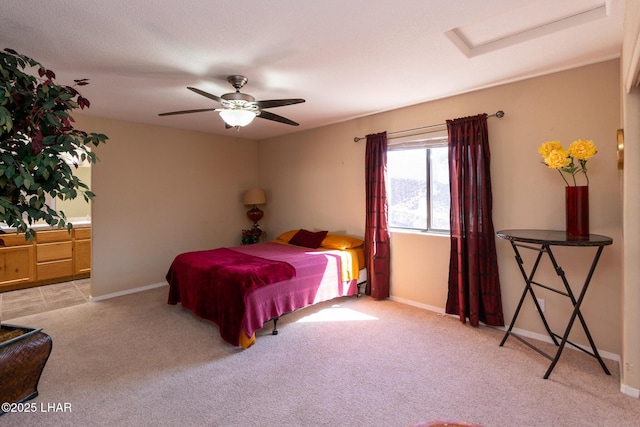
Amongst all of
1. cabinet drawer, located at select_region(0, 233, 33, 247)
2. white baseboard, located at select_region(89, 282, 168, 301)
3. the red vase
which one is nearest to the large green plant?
white baseboard, located at select_region(89, 282, 168, 301)

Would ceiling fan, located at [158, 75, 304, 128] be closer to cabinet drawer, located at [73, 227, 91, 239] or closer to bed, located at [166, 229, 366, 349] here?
bed, located at [166, 229, 366, 349]

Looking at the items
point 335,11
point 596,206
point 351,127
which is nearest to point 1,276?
point 351,127

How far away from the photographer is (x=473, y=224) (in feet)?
10.3

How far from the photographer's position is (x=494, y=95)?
3.11m

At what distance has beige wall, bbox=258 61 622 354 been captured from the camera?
8.34ft

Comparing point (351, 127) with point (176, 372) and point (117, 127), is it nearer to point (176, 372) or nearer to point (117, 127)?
point (117, 127)

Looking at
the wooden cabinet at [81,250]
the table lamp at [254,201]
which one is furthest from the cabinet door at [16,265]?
the table lamp at [254,201]

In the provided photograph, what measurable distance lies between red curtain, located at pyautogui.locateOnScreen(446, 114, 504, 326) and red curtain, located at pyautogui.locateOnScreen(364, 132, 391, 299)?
2.77 ft

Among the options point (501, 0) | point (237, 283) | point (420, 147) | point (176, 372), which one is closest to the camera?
Result: point (501, 0)

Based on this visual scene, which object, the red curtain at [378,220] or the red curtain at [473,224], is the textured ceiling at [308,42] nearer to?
the red curtain at [473,224]

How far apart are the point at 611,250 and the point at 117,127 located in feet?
18.2

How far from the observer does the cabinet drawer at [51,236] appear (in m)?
4.66

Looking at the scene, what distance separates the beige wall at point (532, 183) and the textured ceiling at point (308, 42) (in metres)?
0.19

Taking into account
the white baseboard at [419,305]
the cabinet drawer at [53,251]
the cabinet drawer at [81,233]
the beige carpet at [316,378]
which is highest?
the cabinet drawer at [81,233]
